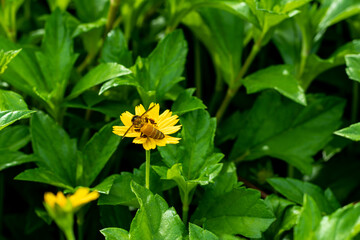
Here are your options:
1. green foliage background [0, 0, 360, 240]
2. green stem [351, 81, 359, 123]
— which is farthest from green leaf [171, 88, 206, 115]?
green stem [351, 81, 359, 123]

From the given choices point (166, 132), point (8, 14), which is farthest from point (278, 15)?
point (8, 14)

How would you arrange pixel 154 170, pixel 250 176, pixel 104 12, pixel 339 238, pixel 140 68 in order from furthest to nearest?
pixel 104 12, pixel 250 176, pixel 140 68, pixel 154 170, pixel 339 238

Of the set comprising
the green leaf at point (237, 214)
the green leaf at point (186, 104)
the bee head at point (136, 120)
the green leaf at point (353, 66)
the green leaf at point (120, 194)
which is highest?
the green leaf at point (353, 66)

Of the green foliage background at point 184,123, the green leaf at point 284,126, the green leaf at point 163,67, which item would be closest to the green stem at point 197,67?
the green foliage background at point 184,123

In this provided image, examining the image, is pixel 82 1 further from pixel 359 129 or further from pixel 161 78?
pixel 359 129

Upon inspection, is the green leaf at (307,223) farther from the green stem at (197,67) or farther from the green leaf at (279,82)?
the green stem at (197,67)

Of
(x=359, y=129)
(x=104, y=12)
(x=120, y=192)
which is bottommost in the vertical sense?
(x=120, y=192)
